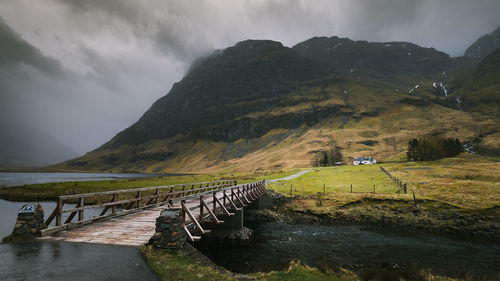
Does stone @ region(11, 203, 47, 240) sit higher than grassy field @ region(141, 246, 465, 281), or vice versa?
stone @ region(11, 203, 47, 240)

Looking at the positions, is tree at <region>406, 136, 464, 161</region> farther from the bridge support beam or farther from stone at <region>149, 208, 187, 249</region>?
stone at <region>149, 208, 187, 249</region>

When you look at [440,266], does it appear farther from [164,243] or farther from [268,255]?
[164,243]

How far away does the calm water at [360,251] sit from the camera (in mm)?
A: 16234

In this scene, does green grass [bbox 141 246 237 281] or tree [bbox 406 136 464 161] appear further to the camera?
tree [bbox 406 136 464 161]

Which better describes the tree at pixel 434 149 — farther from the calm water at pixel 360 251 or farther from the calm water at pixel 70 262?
the calm water at pixel 70 262

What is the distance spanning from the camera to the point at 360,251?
19125 mm

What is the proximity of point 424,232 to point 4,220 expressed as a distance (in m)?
47.2

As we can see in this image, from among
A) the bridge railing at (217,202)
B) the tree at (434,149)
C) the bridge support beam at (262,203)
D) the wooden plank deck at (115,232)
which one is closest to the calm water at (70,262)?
the wooden plank deck at (115,232)

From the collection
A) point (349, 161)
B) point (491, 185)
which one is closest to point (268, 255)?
point (491, 185)

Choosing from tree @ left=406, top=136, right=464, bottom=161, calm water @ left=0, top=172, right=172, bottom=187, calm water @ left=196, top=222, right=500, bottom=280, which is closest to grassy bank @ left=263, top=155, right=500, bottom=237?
calm water @ left=196, top=222, right=500, bottom=280

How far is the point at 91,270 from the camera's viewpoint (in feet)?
25.9

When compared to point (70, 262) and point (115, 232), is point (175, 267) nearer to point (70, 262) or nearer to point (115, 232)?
point (70, 262)

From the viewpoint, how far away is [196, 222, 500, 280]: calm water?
639 inches

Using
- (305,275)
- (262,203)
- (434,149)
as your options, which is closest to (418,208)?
(262,203)
